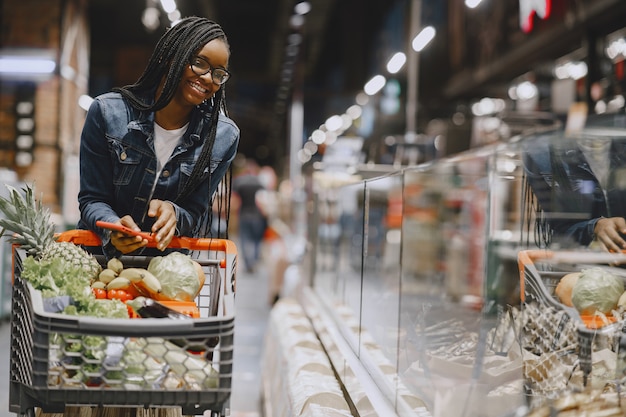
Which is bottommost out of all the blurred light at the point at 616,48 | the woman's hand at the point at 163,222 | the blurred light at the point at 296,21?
the woman's hand at the point at 163,222

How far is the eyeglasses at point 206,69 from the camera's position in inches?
78.9

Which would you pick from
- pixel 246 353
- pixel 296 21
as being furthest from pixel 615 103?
pixel 296 21

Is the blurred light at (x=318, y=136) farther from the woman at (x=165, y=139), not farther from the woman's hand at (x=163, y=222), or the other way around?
the woman's hand at (x=163, y=222)

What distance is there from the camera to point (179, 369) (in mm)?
1547

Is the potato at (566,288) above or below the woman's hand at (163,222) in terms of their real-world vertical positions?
below

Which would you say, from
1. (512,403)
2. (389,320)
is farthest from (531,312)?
(389,320)

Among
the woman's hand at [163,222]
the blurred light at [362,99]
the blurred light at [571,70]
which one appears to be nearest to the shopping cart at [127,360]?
the woman's hand at [163,222]

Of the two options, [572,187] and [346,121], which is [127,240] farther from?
[346,121]

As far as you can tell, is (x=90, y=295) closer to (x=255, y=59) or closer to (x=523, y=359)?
(x=523, y=359)

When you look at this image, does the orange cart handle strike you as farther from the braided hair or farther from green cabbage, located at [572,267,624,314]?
green cabbage, located at [572,267,624,314]

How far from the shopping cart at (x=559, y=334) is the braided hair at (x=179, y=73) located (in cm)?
98

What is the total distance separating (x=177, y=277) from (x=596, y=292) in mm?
1140

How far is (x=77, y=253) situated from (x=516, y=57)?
8.63 metres

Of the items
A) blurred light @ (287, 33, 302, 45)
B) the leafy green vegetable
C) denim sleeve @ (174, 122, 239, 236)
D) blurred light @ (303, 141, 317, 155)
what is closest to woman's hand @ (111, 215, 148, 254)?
the leafy green vegetable
